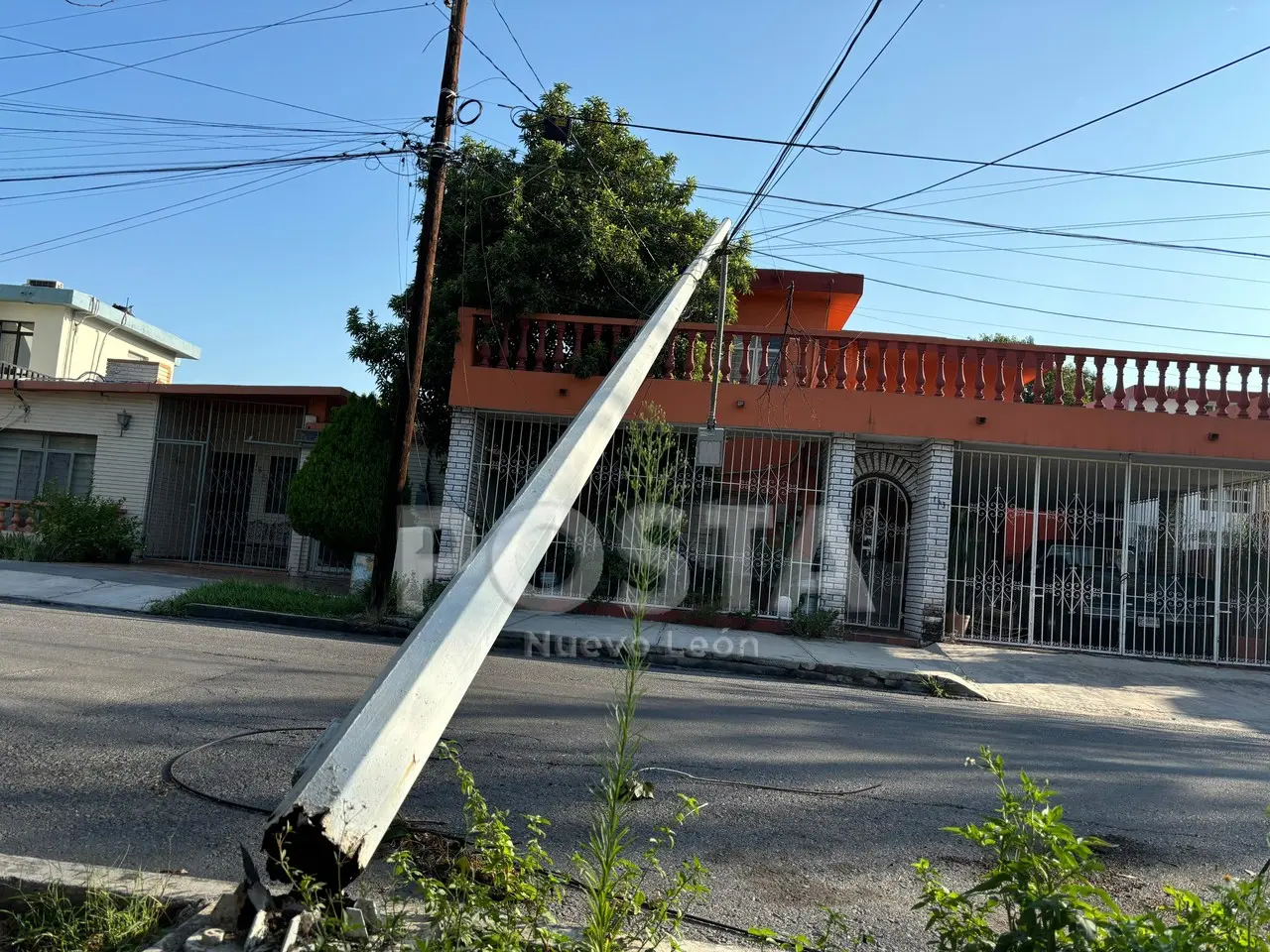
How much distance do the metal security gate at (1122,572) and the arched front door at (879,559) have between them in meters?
0.83

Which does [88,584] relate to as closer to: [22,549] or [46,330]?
[22,549]

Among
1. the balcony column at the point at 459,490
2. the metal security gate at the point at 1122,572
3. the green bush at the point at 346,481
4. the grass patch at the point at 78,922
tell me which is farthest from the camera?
the green bush at the point at 346,481

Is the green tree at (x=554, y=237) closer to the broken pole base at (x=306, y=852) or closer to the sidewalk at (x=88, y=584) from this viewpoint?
the sidewalk at (x=88, y=584)

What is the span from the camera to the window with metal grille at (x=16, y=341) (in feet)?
86.5

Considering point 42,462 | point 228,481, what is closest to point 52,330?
point 42,462

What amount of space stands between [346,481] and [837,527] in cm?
726

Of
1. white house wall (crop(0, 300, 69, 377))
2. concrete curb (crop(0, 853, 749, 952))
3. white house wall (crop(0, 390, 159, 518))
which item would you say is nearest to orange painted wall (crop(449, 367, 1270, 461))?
white house wall (crop(0, 390, 159, 518))

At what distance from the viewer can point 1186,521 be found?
1246 cm

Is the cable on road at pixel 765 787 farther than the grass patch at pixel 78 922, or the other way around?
the cable on road at pixel 765 787

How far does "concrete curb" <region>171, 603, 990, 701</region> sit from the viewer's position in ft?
31.7

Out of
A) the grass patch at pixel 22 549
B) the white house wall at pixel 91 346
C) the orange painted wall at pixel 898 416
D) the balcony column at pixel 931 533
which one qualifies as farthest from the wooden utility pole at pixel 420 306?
the white house wall at pixel 91 346

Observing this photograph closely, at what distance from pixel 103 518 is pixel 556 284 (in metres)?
9.16

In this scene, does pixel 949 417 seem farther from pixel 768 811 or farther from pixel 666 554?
pixel 666 554

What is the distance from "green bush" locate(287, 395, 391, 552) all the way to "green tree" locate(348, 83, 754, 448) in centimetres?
79
